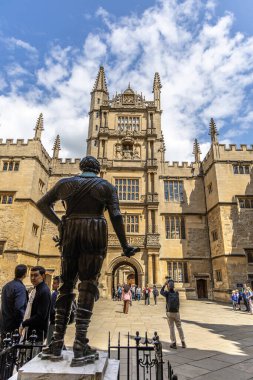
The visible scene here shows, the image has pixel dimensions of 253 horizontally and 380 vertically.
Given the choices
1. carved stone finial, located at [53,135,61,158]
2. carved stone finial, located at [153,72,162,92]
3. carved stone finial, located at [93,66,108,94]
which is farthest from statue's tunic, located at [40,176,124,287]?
carved stone finial, located at [93,66,108,94]

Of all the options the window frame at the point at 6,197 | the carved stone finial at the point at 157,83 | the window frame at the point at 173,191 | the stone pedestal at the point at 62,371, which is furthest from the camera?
the carved stone finial at the point at 157,83

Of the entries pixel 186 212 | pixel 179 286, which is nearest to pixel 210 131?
pixel 186 212

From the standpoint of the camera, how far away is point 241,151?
21.5 meters

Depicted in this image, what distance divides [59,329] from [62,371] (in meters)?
0.49

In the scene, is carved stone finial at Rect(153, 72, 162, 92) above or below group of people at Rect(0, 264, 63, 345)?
above

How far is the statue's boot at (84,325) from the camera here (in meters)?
2.20

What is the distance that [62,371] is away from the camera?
1970 mm

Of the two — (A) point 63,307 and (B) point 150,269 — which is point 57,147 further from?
(A) point 63,307

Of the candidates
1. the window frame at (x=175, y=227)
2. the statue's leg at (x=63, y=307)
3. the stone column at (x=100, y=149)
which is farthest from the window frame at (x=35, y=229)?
the statue's leg at (x=63, y=307)

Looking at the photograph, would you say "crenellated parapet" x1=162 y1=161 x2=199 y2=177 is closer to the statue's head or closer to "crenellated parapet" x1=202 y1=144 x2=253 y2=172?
"crenellated parapet" x1=202 y1=144 x2=253 y2=172

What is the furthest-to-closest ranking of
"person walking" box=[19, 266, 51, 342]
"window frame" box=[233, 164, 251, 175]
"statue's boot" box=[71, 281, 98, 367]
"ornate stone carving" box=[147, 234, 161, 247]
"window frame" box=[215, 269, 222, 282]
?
"window frame" box=[233, 164, 251, 175]
"ornate stone carving" box=[147, 234, 161, 247]
"window frame" box=[215, 269, 222, 282]
"person walking" box=[19, 266, 51, 342]
"statue's boot" box=[71, 281, 98, 367]

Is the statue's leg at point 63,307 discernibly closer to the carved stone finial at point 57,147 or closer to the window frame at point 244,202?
the window frame at point 244,202

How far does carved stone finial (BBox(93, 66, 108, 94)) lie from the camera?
1177 inches

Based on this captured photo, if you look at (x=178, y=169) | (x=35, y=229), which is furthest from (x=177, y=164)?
(x=35, y=229)
